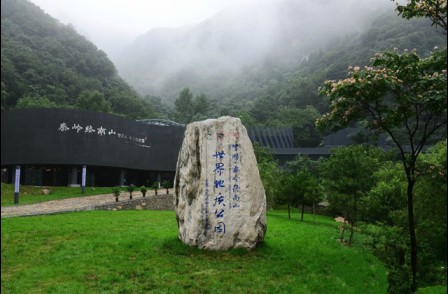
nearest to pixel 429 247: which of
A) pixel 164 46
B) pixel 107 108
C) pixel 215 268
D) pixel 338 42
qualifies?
pixel 215 268

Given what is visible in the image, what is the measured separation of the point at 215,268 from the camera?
10125mm

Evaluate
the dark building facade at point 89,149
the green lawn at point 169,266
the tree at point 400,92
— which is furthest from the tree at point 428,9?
the dark building facade at point 89,149

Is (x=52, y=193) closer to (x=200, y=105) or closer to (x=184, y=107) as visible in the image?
→ (x=184, y=107)

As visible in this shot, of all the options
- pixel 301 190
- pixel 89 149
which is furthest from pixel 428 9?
pixel 89 149

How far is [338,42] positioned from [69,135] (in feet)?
354

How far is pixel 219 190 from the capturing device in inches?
466

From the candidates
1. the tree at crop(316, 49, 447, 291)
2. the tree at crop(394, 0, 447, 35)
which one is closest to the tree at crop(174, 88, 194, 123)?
the tree at crop(316, 49, 447, 291)

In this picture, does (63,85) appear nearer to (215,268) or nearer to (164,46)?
(215,268)

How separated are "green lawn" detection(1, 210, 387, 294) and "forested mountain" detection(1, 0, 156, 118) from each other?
46.9 m

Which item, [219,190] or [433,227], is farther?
[219,190]

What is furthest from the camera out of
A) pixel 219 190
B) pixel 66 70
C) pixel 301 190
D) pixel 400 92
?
pixel 66 70

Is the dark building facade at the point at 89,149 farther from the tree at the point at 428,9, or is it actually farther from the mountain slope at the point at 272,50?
the mountain slope at the point at 272,50

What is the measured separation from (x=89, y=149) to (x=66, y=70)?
34402 mm

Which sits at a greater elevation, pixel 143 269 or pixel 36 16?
pixel 36 16
